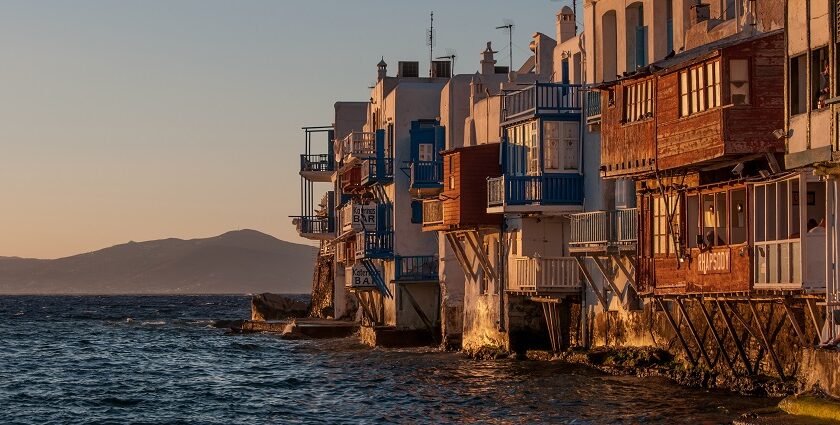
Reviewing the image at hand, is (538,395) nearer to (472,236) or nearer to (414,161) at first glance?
(472,236)

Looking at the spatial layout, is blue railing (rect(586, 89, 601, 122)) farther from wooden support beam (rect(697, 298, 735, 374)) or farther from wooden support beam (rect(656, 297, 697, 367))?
wooden support beam (rect(697, 298, 735, 374))

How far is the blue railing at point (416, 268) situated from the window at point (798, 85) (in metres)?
36.3

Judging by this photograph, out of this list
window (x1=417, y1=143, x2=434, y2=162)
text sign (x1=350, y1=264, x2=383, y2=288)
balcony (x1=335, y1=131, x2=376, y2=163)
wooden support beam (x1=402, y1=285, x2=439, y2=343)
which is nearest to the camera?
window (x1=417, y1=143, x2=434, y2=162)

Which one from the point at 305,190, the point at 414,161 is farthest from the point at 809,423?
the point at 305,190

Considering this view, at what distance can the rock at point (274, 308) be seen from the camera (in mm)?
104938

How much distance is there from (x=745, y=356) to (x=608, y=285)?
34.9ft

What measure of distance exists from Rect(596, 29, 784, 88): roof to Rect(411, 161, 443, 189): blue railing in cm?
2211

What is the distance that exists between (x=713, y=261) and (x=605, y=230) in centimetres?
853

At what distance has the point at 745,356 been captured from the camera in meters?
38.9

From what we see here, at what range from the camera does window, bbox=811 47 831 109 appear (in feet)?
105

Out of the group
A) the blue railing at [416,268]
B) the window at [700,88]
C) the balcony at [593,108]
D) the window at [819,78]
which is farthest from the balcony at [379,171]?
the window at [819,78]

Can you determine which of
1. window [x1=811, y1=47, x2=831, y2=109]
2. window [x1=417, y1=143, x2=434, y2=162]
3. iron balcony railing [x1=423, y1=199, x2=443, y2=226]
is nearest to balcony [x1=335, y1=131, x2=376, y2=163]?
window [x1=417, y1=143, x2=434, y2=162]

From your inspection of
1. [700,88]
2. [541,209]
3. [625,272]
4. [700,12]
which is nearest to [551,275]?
[541,209]

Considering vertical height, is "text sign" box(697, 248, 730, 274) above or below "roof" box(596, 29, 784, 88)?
below
